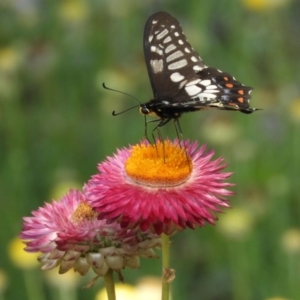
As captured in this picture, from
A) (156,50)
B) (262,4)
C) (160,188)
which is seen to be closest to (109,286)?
(160,188)

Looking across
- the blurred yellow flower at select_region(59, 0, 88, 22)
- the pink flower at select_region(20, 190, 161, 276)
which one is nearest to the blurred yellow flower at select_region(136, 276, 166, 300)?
the pink flower at select_region(20, 190, 161, 276)

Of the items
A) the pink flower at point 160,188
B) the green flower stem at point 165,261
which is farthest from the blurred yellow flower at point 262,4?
the green flower stem at point 165,261

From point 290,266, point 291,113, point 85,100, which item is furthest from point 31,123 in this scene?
point 290,266

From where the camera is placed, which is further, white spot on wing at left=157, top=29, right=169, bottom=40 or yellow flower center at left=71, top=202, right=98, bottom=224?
white spot on wing at left=157, top=29, right=169, bottom=40

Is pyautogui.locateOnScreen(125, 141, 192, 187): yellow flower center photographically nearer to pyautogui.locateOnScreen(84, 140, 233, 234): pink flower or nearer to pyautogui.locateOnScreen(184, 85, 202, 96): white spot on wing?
pyautogui.locateOnScreen(84, 140, 233, 234): pink flower

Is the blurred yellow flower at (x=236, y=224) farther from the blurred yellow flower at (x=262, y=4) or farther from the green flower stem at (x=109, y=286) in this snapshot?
the green flower stem at (x=109, y=286)

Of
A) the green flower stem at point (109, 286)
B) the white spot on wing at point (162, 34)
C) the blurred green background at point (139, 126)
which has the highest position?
the blurred green background at point (139, 126)

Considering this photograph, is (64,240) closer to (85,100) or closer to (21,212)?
(21,212)

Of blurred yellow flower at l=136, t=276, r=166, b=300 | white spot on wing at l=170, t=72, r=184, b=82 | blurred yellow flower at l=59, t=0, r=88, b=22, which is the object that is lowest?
blurred yellow flower at l=136, t=276, r=166, b=300
